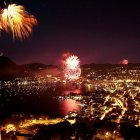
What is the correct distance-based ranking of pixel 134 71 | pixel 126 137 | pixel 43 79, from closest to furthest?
pixel 126 137 → pixel 134 71 → pixel 43 79

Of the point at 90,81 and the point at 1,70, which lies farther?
the point at 1,70

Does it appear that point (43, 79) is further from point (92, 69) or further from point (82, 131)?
point (82, 131)

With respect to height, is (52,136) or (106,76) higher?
(106,76)

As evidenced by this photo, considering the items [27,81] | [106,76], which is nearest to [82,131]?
[106,76]

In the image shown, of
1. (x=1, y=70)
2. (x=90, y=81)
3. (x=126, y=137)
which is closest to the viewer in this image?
(x=126, y=137)

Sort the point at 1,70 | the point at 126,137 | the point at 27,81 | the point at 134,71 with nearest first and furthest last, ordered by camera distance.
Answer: the point at 126,137
the point at 134,71
the point at 27,81
the point at 1,70

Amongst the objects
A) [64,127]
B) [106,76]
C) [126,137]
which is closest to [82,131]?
[64,127]

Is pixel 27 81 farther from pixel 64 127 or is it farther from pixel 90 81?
pixel 64 127

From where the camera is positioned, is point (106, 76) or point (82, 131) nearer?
point (82, 131)

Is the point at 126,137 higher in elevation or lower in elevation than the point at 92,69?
lower
